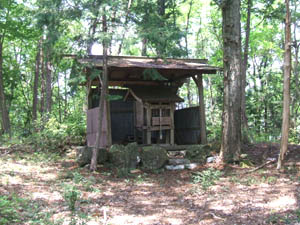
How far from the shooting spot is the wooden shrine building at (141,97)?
35.4 ft

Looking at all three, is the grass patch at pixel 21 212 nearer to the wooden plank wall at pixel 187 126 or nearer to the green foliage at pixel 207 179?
the green foliage at pixel 207 179

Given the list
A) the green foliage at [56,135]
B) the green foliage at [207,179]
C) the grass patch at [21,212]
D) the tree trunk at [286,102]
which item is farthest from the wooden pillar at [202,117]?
the grass patch at [21,212]

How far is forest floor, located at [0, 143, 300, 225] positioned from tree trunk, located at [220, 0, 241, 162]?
647 mm

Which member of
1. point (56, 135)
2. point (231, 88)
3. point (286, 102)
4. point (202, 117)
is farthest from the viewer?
point (56, 135)

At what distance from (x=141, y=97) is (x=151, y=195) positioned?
5.02 meters

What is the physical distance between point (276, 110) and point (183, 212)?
Answer: 874 inches

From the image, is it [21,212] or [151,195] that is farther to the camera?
[151,195]

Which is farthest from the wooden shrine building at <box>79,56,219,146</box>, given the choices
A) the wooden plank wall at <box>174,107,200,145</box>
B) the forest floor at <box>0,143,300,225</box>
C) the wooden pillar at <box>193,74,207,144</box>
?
the forest floor at <box>0,143,300,225</box>

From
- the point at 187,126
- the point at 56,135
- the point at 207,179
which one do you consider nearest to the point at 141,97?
the point at 187,126

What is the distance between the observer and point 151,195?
7.34m

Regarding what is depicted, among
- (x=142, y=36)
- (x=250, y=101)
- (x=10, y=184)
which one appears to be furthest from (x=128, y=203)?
(x=250, y=101)

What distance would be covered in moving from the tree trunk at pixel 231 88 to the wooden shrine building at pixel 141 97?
1.55 meters

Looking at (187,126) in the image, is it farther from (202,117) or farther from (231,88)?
(231,88)

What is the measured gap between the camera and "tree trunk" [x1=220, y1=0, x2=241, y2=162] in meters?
10.0
